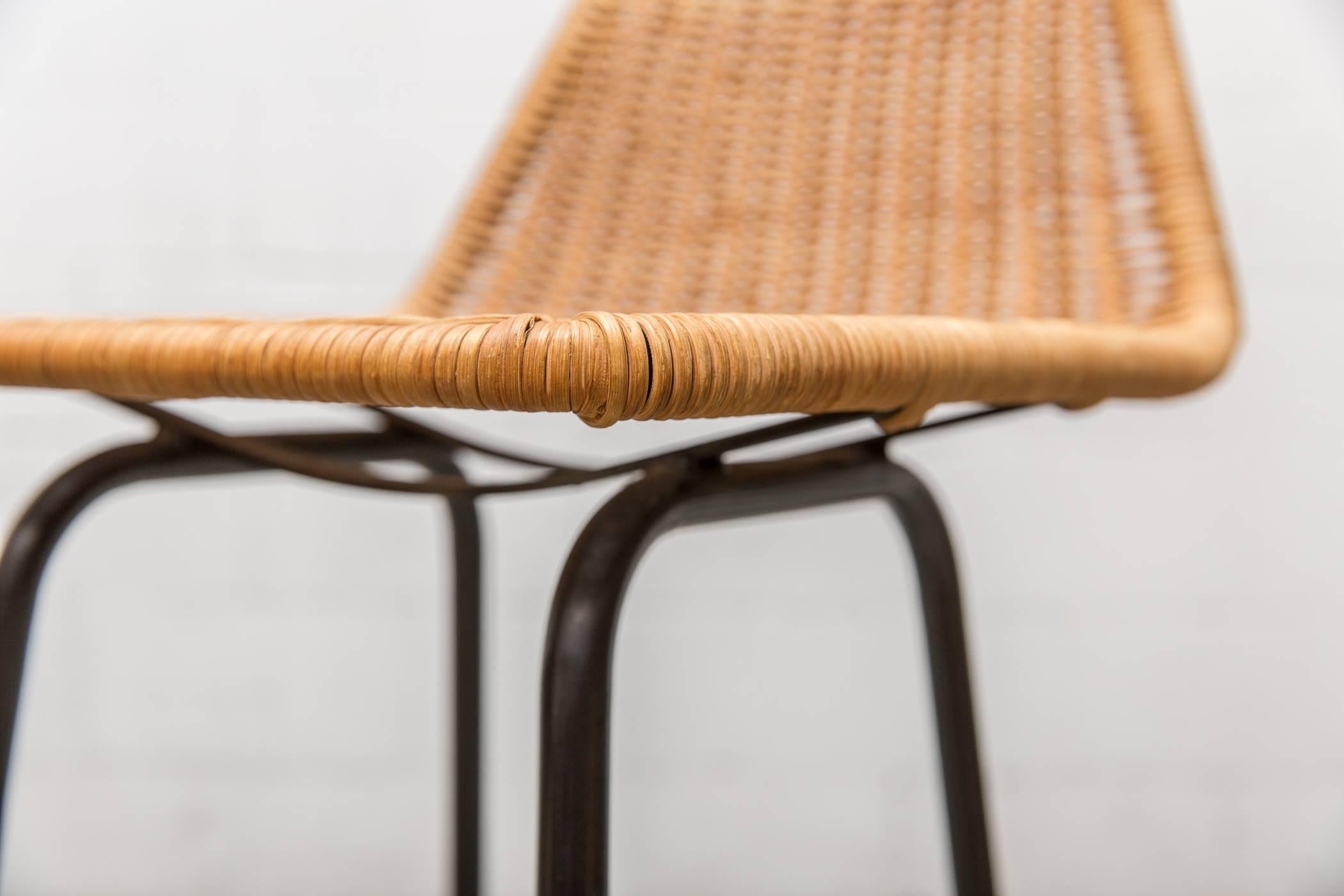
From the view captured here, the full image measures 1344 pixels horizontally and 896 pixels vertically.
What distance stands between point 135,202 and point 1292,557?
1.04 m

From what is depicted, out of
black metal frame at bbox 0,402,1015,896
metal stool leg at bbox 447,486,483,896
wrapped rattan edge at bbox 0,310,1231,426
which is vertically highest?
wrapped rattan edge at bbox 0,310,1231,426

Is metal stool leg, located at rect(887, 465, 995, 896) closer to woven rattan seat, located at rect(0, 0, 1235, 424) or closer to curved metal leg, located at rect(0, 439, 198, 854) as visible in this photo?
woven rattan seat, located at rect(0, 0, 1235, 424)

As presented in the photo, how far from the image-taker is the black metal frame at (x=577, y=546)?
33 cm

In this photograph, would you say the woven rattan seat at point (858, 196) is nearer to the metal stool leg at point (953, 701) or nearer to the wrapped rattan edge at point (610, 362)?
the wrapped rattan edge at point (610, 362)

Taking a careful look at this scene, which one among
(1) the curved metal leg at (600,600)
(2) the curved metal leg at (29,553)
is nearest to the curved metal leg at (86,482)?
(2) the curved metal leg at (29,553)

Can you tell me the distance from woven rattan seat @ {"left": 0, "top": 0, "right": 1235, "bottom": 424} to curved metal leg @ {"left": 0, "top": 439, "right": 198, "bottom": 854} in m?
0.08

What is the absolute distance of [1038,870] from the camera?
38.7 inches

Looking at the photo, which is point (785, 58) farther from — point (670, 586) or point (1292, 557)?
point (1292, 557)

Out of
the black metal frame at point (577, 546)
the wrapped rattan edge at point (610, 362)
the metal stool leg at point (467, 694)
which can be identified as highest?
the wrapped rattan edge at point (610, 362)

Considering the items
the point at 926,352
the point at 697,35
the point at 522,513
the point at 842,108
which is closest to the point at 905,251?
the point at 842,108

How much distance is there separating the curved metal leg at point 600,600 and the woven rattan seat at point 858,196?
0.07m

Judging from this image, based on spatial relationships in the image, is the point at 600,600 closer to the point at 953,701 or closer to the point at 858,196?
the point at 953,701

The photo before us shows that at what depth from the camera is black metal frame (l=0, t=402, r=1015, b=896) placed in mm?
330

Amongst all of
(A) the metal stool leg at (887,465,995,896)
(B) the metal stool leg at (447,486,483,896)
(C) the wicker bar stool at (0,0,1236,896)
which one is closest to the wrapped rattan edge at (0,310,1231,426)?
(C) the wicker bar stool at (0,0,1236,896)
